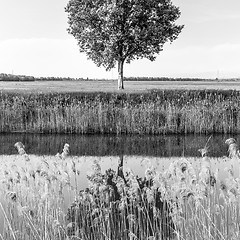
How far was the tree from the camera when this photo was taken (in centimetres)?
3816

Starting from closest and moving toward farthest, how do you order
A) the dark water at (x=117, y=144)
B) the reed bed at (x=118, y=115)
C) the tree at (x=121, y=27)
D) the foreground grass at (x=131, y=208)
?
the foreground grass at (x=131, y=208)
the dark water at (x=117, y=144)
the reed bed at (x=118, y=115)
the tree at (x=121, y=27)

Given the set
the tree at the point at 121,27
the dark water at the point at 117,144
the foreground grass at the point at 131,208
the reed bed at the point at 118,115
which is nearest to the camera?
the foreground grass at the point at 131,208

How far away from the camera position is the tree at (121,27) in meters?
38.2

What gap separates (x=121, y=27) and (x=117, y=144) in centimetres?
2040

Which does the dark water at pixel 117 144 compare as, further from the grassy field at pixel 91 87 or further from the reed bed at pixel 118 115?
the grassy field at pixel 91 87

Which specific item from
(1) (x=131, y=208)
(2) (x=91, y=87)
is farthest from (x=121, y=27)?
(1) (x=131, y=208)

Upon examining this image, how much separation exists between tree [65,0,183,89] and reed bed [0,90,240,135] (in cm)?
1306

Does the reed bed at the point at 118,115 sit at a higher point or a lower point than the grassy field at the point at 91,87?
lower

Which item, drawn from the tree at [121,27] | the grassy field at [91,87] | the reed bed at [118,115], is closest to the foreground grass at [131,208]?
the reed bed at [118,115]

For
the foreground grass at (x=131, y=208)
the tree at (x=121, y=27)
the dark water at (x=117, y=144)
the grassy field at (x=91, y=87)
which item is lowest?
the dark water at (x=117, y=144)

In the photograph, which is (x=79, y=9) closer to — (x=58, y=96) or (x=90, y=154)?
(x=58, y=96)

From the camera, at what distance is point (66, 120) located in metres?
24.8

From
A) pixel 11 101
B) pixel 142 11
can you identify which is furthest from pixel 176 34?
pixel 11 101

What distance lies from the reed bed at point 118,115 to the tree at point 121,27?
13062mm
